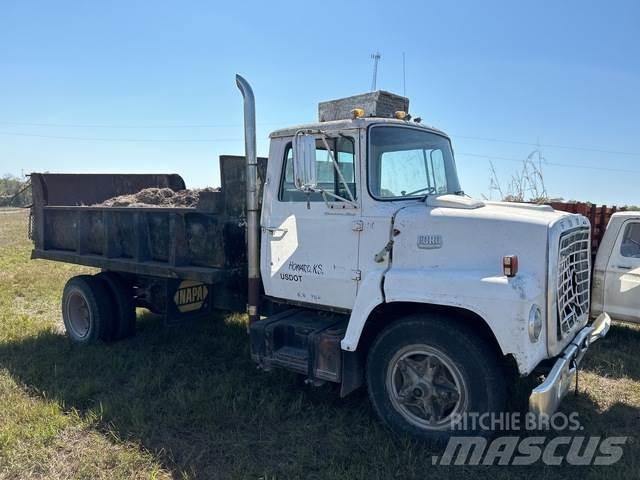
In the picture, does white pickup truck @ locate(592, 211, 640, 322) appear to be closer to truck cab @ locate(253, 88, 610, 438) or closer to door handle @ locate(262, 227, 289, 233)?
truck cab @ locate(253, 88, 610, 438)

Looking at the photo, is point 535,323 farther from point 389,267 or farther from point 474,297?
point 389,267

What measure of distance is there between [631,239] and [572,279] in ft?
10.5

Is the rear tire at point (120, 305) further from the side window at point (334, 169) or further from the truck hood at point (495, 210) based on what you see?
the truck hood at point (495, 210)

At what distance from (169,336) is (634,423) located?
5.16m

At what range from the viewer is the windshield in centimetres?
406

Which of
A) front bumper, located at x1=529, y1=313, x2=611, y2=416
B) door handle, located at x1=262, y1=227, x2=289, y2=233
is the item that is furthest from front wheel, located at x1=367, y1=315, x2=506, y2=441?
door handle, located at x1=262, y1=227, x2=289, y2=233

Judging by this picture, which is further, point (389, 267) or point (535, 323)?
point (389, 267)

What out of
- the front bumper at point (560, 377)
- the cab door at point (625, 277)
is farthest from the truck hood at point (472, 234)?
the cab door at point (625, 277)

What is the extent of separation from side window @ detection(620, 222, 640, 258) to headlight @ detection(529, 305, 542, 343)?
380 centimetres

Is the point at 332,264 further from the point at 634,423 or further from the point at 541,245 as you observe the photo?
the point at 634,423

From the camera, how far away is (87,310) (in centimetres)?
646

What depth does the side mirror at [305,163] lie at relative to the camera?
3.76 metres

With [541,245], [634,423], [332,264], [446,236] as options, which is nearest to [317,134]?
[332,264]

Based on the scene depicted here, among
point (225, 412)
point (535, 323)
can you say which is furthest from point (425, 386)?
point (225, 412)
